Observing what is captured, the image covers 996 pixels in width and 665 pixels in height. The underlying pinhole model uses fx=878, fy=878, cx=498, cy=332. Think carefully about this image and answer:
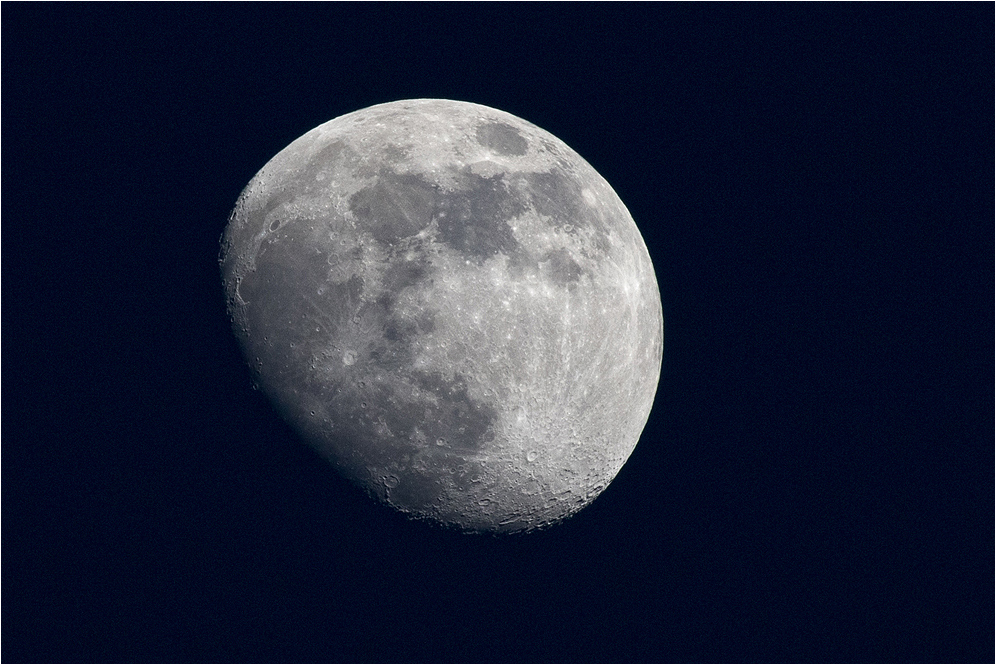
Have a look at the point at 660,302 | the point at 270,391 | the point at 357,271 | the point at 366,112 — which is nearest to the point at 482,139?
the point at 366,112

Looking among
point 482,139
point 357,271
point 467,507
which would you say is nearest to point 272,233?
point 357,271

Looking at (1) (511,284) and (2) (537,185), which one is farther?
(2) (537,185)

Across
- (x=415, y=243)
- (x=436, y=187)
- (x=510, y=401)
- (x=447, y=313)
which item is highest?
(x=436, y=187)

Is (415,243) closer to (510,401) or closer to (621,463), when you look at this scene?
(510,401)

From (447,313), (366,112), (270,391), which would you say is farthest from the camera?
(366,112)

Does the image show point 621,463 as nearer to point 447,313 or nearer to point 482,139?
point 447,313

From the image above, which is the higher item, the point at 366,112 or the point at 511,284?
the point at 366,112

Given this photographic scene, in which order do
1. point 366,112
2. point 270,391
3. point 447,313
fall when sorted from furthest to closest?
point 366,112, point 270,391, point 447,313
